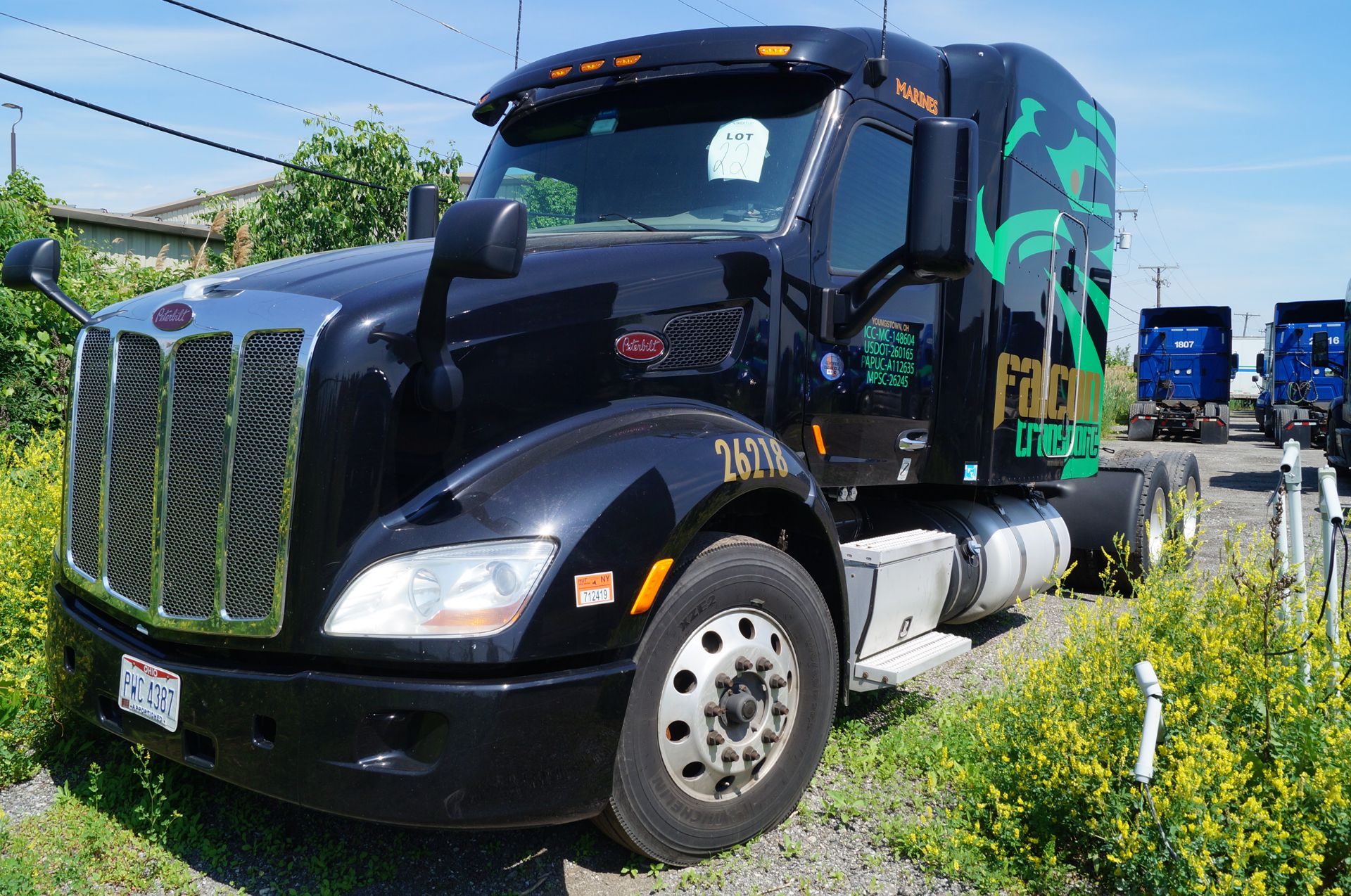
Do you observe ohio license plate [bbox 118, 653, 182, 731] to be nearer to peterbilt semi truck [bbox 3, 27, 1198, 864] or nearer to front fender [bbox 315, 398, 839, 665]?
peterbilt semi truck [bbox 3, 27, 1198, 864]

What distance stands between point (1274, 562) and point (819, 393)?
1.65 metres

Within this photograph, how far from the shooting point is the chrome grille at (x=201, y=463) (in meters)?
2.77

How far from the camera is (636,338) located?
335 centimetres

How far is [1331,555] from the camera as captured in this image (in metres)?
3.40

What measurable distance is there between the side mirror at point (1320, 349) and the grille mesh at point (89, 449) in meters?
18.5

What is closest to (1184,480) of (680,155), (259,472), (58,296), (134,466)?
(680,155)

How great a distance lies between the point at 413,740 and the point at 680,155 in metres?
2.52

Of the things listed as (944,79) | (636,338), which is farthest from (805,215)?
(944,79)

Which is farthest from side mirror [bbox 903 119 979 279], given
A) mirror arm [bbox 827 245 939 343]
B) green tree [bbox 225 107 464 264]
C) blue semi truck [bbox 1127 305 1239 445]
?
blue semi truck [bbox 1127 305 1239 445]

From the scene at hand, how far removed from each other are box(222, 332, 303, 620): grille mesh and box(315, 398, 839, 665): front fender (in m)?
0.24

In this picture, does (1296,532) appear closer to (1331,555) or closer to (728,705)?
(1331,555)

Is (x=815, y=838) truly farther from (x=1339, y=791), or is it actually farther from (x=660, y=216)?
(x=660, y=216)

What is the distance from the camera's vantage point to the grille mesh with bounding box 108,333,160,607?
10.2 ft

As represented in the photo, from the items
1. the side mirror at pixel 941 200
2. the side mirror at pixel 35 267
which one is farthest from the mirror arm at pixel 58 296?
the side mirror at pixel 941 200
